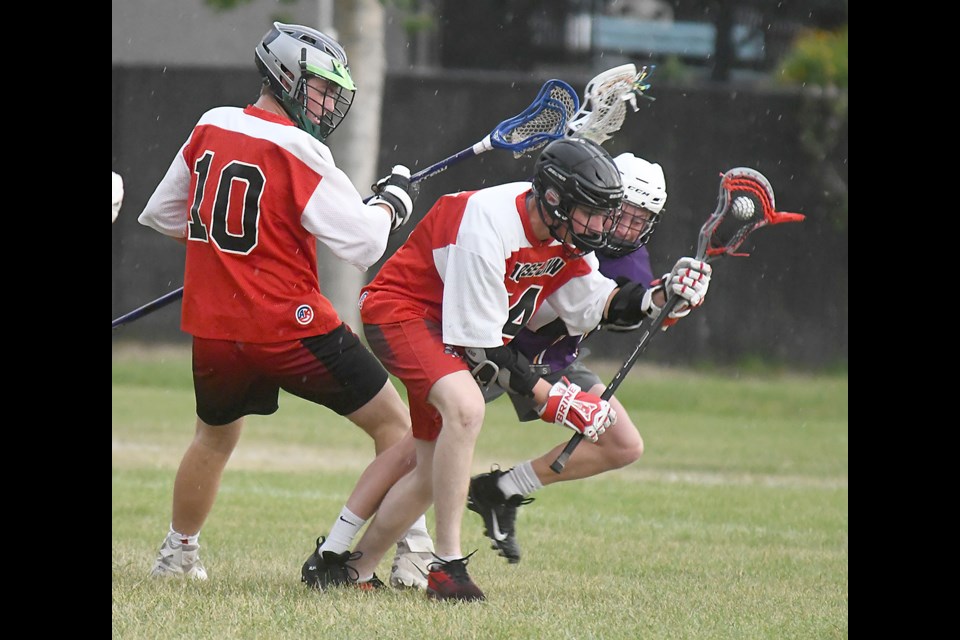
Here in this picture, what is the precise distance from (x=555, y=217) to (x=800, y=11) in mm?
15578

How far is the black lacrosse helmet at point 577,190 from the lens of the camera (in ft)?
15.9

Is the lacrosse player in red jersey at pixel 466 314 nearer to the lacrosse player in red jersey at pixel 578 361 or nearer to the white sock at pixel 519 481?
the lacrosse player in red jersey at pixel 578 361

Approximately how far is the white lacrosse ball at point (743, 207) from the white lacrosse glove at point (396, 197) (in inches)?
54.2

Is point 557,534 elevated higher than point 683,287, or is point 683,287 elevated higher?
point 683,287

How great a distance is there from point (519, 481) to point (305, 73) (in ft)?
6.12

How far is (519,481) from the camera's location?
5727 millimetres

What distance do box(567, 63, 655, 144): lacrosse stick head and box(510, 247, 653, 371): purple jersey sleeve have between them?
0.53 m

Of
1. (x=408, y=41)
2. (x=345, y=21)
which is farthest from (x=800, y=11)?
(x=345, y=21)

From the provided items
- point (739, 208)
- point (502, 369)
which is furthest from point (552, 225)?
point (739, 208)

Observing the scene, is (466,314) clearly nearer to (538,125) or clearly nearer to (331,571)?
(331,571)

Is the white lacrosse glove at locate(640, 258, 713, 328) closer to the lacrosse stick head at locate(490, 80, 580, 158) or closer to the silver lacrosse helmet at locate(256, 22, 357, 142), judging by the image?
the lacrosse stick head at locate(490, 80, 580, 158)

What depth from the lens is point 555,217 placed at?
16.1 ft

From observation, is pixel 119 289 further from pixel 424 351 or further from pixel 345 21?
pixel 424 351

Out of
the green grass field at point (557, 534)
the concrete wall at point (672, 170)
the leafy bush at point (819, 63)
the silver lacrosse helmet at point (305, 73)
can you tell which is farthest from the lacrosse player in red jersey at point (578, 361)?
the leafy bush at point (819, 63)
